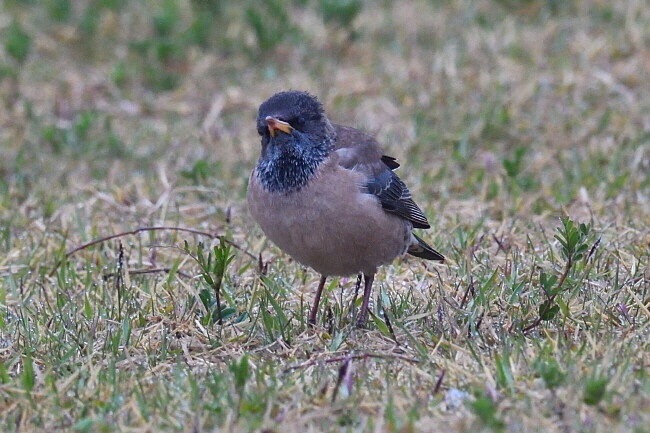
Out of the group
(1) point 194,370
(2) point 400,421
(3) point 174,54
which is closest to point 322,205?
(1) point 194,370

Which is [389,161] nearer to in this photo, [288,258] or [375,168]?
[375,168]

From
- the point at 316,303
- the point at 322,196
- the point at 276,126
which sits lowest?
the point at 316,303

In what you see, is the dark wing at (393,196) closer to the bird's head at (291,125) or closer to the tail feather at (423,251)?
the tail feather at (423,251)

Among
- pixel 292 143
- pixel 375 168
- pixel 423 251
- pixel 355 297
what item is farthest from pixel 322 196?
pixel 423 251

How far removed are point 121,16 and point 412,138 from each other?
12.8ft

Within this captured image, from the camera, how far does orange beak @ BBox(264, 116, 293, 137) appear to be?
17.6 ft

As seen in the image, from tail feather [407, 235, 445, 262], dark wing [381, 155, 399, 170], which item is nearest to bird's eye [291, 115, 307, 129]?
dark wing [381, 155, 399, 170]

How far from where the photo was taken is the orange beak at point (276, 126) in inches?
211

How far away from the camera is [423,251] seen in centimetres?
602

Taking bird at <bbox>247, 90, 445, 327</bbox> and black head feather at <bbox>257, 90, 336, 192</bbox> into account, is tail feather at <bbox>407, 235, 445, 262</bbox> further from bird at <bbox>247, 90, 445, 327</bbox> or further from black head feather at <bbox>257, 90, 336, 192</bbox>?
black head feather at <bbox>257, 90, 336, 192</bbox>

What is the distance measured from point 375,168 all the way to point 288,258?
1.12m

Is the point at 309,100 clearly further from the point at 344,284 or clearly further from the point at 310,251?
the point at 344,284

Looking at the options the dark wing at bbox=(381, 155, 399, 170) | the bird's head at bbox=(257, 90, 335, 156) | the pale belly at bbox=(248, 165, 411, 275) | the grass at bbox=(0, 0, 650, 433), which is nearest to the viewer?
the grass at bbox=(0, 0, 650, 433)

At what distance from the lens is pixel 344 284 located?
6.22 m
